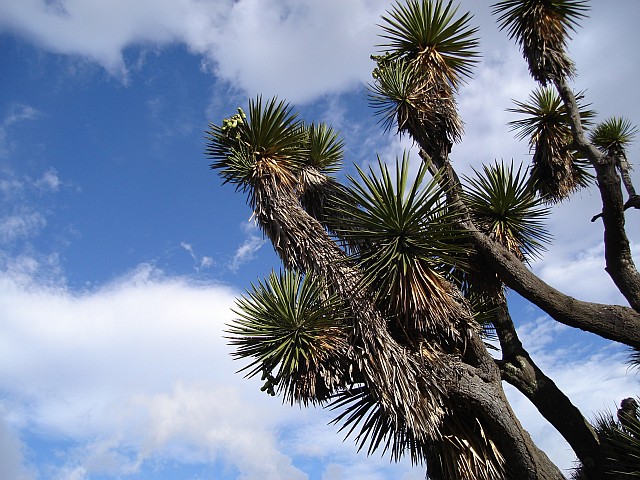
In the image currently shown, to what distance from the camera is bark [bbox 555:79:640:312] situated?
8.34 metres

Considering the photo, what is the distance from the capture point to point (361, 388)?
345 inches

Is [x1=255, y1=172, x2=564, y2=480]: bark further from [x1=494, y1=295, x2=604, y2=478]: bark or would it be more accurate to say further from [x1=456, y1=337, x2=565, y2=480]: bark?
[x1=494, y1=295, x2=604, y2=478]: bark

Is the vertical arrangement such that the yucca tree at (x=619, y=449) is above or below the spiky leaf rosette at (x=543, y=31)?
below

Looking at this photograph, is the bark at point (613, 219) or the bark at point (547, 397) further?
the bark at point (547, 397)

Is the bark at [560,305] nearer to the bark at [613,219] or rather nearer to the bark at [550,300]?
the bark at [550,300]

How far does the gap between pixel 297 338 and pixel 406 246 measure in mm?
1784

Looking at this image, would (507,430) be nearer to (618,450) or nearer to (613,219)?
(618,450)

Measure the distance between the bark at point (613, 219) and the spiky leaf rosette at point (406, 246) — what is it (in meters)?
1.93

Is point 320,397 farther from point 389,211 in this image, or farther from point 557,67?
point 557,67

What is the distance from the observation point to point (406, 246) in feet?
27.4

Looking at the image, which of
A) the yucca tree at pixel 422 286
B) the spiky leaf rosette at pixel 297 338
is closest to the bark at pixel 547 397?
the yucca tree at pixel 422 286

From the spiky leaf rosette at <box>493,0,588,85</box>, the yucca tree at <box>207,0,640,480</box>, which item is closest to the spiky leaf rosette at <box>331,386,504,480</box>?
the yucca tree at <box>207,0,640,480</box>

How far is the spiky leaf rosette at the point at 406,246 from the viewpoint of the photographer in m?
8.30

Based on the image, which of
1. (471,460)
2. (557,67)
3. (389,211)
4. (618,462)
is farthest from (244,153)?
(618,462)
